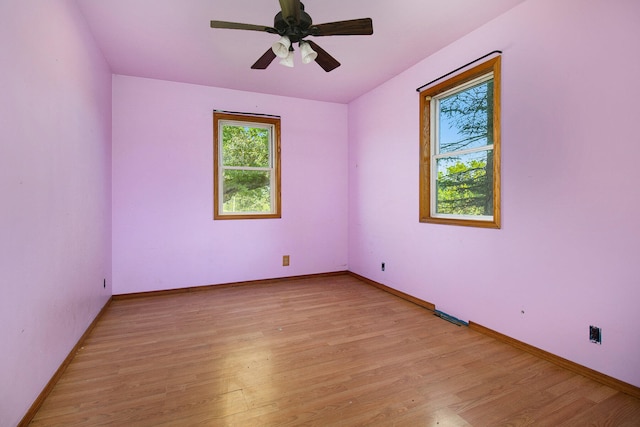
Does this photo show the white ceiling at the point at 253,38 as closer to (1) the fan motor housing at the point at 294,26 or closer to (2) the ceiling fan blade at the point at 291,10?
(1) the fan motor housing at the point at 294,26

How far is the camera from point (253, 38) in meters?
2.82

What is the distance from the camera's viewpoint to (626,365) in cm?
182

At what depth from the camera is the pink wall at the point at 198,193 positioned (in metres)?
3.67

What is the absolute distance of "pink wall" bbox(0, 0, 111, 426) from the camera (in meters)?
1.45

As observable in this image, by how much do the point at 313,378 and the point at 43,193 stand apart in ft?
6.54

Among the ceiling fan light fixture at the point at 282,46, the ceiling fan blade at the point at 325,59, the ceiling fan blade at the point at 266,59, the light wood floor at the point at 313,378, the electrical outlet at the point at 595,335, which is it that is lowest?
the light wood floor at the point at 313,378

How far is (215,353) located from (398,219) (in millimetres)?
2456

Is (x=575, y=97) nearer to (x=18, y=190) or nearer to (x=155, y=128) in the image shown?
(x=18, y=190)

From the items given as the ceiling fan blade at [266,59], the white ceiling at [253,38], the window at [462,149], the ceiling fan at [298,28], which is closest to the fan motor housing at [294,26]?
the ceiling fan at [298,28]

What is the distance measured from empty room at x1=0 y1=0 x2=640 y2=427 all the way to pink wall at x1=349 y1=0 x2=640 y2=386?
13 millimetres

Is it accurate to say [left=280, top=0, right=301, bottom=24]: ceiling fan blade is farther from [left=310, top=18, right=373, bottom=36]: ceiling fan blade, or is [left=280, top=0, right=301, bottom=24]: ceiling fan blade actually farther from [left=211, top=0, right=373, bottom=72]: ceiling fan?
[left=310, top=18, right=373, bottom=36]: ceiling fan blade

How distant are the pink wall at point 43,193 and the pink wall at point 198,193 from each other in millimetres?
821

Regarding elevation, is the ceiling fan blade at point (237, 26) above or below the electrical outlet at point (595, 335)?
above

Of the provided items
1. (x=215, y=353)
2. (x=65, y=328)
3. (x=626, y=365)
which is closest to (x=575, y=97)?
(x=626, y=365)
